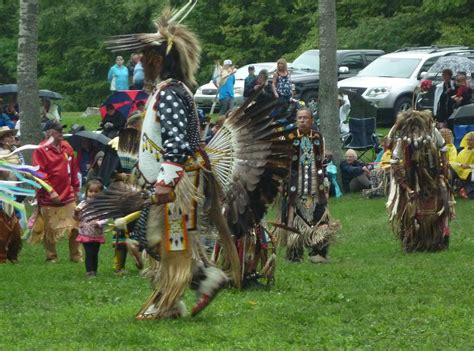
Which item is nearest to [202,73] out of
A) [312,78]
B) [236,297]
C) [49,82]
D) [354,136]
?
[49,82]

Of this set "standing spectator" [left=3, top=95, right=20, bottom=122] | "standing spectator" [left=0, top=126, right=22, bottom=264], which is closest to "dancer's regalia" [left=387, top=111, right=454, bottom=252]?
"standing spectator" [left=0, top=126, right=22, bottom=264]

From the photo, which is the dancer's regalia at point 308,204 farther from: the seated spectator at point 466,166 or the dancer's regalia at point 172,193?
the seated spectator at point 466,166

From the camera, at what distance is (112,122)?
Answer: 17.7 m

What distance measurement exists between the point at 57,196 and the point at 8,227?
0.60m

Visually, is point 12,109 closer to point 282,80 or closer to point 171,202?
point 282,80

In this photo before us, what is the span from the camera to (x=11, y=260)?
1331cm

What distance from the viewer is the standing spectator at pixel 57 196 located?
43.3ft

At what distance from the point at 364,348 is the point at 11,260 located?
22.1ft

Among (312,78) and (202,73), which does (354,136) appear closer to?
(312,78)

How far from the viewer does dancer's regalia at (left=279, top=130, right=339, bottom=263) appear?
39.8 ft

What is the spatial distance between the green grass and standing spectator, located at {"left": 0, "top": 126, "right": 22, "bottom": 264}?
509 mm

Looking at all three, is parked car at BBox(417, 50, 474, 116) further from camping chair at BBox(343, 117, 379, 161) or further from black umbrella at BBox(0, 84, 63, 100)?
black umbrella at BBox(0, 84, 63, 100)

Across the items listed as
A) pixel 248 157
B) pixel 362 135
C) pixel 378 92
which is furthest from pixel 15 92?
pixel 248 157

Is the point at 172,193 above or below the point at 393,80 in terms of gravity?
below
